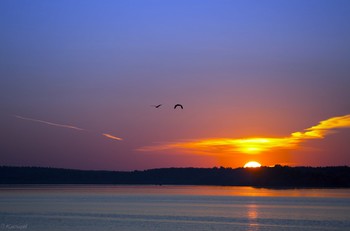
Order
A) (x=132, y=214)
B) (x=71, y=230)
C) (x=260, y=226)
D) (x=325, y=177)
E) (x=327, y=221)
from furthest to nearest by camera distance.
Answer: (x=325, y=177)
(x=132, y=214)
(x=327, y=221)
(x=260, y=226)
(x=71, y=230)

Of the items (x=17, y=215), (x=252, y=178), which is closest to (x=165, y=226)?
(x=17, y=215)

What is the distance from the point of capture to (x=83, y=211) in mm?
62000

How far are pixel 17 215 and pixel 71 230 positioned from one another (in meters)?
13.6

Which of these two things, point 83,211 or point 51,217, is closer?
point 51,217

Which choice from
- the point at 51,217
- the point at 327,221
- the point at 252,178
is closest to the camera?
the point at 327,221

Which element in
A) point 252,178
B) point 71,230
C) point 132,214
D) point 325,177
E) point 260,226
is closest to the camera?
point 71,230

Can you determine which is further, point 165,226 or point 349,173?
point 349,173

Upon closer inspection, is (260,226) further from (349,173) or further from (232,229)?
(349,173)

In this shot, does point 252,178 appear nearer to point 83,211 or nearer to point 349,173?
point 349,173

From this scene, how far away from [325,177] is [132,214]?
10459 cm

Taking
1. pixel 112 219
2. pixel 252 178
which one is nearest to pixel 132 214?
pixel 112 219

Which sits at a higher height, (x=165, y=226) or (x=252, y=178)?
(x=252, y=178)

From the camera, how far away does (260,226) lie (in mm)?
47000

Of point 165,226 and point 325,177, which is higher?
point 325,177
